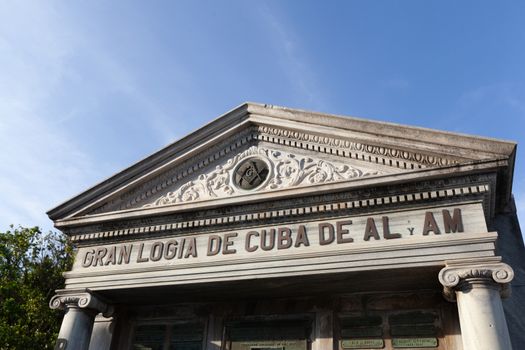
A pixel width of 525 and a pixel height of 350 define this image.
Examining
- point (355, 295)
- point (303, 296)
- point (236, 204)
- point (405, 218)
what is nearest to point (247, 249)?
point (236, 204)

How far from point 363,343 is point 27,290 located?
14083 millimetres

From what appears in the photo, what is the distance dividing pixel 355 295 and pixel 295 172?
2335 mm

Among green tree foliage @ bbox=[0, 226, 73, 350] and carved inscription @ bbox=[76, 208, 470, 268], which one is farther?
green tree foliage @ bbox=[0, 226, 73, 350]

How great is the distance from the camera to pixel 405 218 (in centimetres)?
695

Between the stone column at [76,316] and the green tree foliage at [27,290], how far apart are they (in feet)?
28.5

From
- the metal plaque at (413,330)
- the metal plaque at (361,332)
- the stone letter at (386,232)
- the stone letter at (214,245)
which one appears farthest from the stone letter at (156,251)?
the metal plaque at (413,330)

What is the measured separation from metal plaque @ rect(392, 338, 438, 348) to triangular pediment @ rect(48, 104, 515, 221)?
2.57 meters

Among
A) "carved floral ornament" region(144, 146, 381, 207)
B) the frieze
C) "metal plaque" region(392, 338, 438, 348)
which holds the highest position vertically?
"carved floral ornament" region(144, 146, 381, 207)

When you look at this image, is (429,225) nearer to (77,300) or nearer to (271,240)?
(271,240)

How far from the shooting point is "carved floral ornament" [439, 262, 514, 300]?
19.8 feet

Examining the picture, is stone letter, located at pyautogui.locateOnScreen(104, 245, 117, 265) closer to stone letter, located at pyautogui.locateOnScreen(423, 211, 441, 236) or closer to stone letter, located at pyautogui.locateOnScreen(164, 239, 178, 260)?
stone letter, located at pyautogui.locateOnScreen(164, 239, 178, 260)

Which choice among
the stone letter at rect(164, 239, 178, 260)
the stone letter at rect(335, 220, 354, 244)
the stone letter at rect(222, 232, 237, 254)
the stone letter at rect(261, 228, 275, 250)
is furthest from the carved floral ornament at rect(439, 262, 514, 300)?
the stone letter at rect(164, 239, 178, 260)

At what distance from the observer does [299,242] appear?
7.36m

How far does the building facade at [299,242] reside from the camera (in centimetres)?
665
